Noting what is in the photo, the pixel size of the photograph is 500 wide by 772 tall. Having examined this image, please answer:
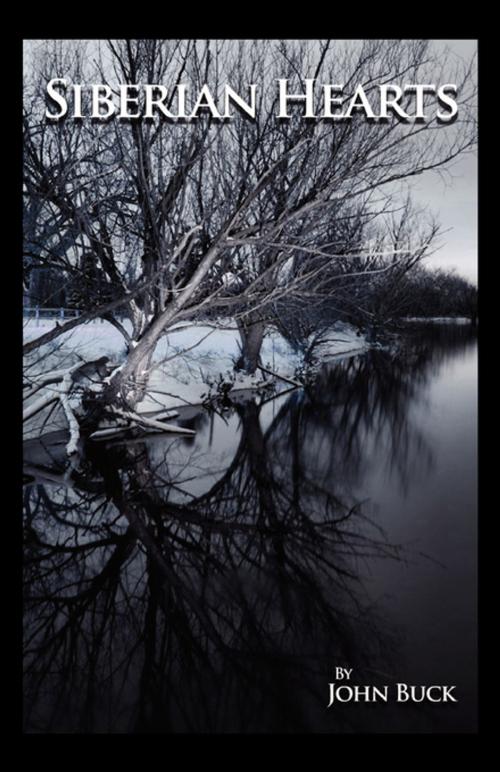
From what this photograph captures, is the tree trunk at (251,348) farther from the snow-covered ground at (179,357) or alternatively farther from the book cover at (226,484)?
the book cover at (226,484)

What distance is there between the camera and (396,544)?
494 centimetres

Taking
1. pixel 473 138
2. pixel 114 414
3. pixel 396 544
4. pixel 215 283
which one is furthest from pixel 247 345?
pixel 396 544

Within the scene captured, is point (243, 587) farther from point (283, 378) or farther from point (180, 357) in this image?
point (283, 378)

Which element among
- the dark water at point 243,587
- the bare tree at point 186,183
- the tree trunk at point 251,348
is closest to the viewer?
the dark water at point 243,587

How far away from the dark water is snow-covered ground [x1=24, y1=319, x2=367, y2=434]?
147 inches

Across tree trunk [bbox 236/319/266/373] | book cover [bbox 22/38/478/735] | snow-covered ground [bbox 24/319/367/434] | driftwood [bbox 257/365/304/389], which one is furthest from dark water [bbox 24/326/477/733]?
driftwood [bbox 257/365/304/389]

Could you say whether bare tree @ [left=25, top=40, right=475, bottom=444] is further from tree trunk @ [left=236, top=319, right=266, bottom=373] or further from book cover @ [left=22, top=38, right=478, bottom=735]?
tree trunk @ [left=236, top=319, right=266, bottom=373]

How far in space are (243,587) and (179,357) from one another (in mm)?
12685

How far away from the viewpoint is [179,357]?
1623 centimetres

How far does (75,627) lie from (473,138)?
8.12 metres

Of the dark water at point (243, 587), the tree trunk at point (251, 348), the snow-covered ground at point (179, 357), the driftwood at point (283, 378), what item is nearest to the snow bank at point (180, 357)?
the snow-covered ground at point (179, 357)

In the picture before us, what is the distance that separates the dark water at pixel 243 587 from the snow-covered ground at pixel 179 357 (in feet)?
12.2

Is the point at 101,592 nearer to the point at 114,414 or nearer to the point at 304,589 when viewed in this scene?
→ the point at 304,589

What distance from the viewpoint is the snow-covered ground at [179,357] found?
12438mm
